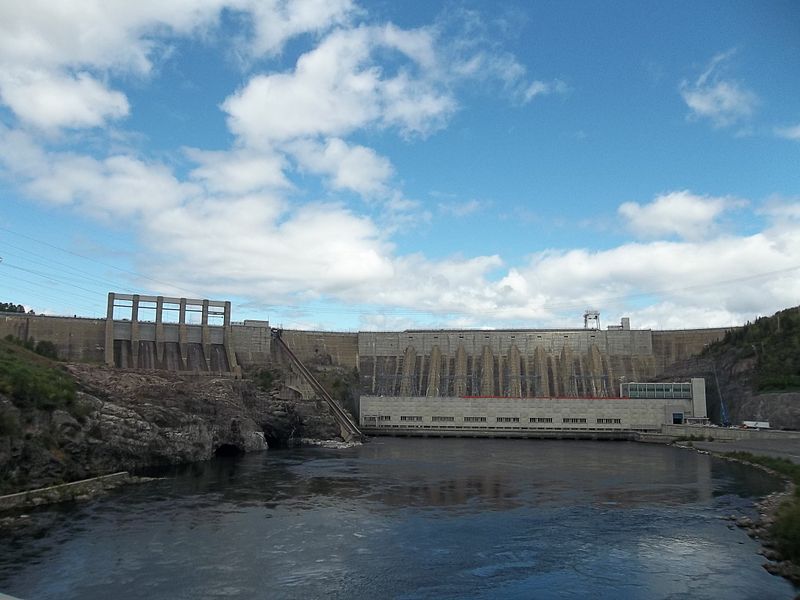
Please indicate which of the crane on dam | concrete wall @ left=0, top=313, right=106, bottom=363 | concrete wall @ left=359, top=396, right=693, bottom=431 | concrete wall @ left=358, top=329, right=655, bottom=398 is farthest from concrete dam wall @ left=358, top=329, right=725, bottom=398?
concrete wall @ left=0, top=313, right=106, bottom=363

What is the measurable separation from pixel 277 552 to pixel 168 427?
3164 cm

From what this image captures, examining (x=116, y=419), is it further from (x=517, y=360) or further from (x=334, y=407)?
(x=517, y=360)

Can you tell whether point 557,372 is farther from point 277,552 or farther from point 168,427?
point 277,552

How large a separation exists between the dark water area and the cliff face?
4282mm

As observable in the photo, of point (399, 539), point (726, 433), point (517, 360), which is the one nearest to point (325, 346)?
point (517, 360)

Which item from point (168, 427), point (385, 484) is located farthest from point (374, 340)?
point (385, 484)

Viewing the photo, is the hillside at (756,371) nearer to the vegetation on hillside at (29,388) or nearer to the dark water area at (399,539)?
the dark water area at (399,539)

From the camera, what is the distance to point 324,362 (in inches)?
4291

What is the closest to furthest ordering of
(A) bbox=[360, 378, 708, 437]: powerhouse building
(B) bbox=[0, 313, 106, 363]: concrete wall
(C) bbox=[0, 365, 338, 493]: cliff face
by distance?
(C) bbox=[0, 365, 338, 493]: cliff face, (B) bbox=[0, 313, 106, 363]: concrete wall, (A) bbox=[360, 378, 708, 437]: powerhouse building

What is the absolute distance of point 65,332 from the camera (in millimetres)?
89750

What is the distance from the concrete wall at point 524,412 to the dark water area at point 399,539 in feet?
135

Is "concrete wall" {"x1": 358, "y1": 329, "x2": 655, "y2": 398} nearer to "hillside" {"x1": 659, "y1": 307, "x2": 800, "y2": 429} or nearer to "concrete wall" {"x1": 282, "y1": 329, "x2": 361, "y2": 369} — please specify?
"concrete wall" {"x1": 282, "y1": 329, "x2": 361, "y2": 369}

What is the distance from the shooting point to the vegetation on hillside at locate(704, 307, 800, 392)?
76188 millimetres

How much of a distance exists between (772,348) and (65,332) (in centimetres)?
9881
